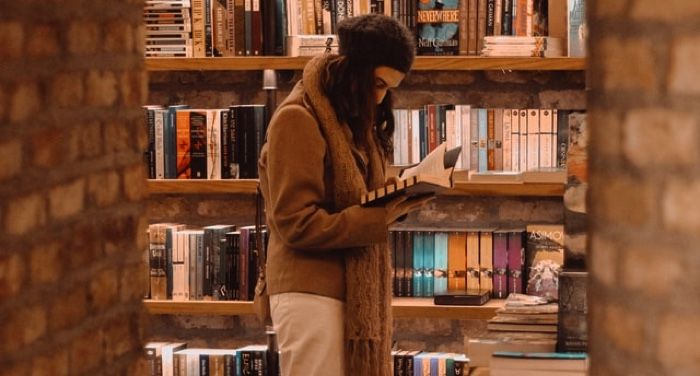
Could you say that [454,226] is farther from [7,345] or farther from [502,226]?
[7,345]

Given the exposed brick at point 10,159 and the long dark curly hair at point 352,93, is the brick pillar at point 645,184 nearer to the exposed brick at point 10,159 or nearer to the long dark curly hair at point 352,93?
the exposed brick at point 10,159

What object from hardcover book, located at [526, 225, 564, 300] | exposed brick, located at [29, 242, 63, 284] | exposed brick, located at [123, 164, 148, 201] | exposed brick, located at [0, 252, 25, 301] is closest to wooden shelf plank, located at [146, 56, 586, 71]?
hardcover book, located at [526, 225, 564, 300]

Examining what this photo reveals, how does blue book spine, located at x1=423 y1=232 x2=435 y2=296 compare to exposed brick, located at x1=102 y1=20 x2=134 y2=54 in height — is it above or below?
below

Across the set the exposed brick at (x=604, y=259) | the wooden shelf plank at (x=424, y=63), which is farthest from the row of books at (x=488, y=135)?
the exposed brick at (x=604, y=259)

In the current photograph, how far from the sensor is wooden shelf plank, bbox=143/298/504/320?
411 centimetres

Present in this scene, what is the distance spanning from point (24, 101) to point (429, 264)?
254cm

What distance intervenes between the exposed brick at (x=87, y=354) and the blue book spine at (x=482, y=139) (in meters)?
2.25

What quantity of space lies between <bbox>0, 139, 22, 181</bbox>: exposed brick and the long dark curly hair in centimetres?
124

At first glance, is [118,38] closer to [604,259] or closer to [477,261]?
[604,259]

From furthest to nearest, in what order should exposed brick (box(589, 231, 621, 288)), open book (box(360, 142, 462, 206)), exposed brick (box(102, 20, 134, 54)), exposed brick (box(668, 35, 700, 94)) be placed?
open book (box(360, 142, 462, 206))
exposed brick (box(102, 20, 134, 54))
exposed brick (box(589, 231, 621, 288))
exposed brick (box(668, 35, 700, 94))

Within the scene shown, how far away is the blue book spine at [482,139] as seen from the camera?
4215mm

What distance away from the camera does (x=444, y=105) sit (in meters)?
4.25

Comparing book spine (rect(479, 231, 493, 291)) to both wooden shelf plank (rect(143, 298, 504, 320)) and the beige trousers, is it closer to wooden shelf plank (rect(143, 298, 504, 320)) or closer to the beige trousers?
wooden shelf plank (rect(143, 298, 504, 320))

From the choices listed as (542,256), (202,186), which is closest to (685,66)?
(542,256)
